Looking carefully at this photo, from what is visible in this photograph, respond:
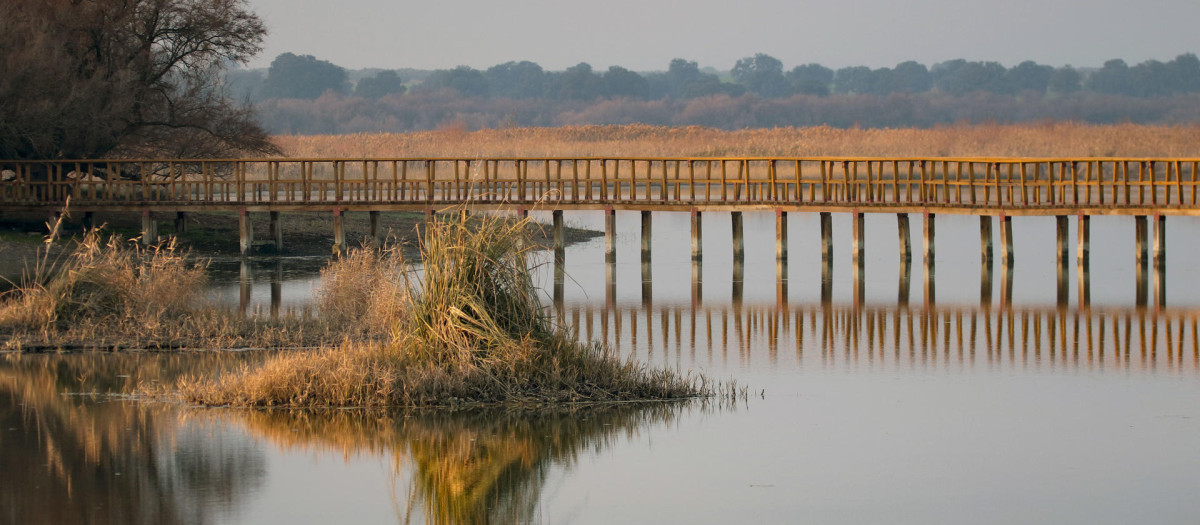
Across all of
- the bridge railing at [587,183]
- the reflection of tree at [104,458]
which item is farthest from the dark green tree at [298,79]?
the reflection of tree at [104,458]

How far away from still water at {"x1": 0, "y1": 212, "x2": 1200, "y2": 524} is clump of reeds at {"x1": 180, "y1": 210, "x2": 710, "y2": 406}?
351 mm

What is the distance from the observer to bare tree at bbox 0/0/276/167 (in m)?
34.6

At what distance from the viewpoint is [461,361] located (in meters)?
16.3

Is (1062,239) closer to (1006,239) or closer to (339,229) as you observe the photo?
(1006,239)

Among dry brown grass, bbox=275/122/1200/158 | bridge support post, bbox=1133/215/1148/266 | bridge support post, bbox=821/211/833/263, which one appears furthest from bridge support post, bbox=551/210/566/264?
dry brown grass, bbox=275/122/1200/158

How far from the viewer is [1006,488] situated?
13.0 meters

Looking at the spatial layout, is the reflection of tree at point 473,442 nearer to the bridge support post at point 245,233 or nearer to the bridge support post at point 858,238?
the bridge support post at point 858,238

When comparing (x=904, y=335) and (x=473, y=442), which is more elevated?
(x=904, y=335)

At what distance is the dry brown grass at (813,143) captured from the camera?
59.7 metres

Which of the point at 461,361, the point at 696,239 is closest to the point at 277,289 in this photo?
the point at 696,239

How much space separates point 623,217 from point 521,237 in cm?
4198

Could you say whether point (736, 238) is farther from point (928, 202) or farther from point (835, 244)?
point (835, 244)

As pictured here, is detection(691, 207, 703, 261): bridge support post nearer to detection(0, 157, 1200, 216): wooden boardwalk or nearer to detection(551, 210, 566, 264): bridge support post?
detection(0, 157, 1200, 216): wooden boardwalk

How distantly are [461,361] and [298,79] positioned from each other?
516 ft
